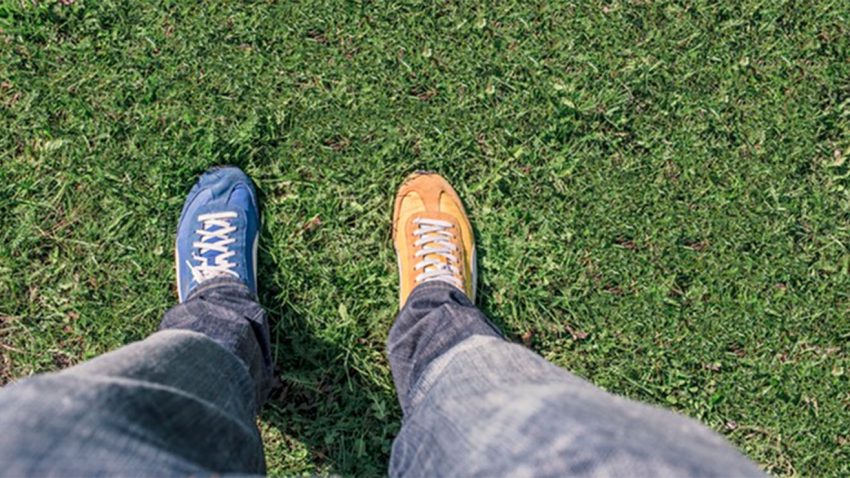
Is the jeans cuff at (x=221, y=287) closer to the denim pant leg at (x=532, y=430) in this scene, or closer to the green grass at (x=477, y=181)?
the green grass at (x=477, y=181)

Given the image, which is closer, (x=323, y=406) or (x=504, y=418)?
(x=504, y=418)

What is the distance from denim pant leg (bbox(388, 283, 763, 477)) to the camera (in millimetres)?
1250

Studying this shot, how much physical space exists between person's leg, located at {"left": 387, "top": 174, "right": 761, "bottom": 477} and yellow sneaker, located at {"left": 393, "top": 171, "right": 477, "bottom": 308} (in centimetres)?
10

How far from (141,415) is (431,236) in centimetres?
151

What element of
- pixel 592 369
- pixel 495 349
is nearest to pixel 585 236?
pixel 592 369

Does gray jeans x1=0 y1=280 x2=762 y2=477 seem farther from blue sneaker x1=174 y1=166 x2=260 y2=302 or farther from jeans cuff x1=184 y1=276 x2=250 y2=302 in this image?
blue sneaker x1=174 y1=166 x2=260 y2=302

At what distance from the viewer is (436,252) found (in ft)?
8.73

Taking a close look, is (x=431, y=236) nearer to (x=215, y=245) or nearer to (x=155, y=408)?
(x=215, y=245)

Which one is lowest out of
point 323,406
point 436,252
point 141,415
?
point 323,406

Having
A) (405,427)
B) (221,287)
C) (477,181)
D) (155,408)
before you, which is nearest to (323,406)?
(221,287)

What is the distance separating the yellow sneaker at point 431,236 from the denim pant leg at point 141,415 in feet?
2.88

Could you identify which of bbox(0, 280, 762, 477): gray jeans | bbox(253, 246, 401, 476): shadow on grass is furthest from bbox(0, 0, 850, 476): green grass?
bbox(0, 280, 762, 477): gray jeans

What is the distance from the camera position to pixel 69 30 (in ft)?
8.70

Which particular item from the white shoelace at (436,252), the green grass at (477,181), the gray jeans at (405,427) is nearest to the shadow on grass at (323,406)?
the green grass at (477,181)
